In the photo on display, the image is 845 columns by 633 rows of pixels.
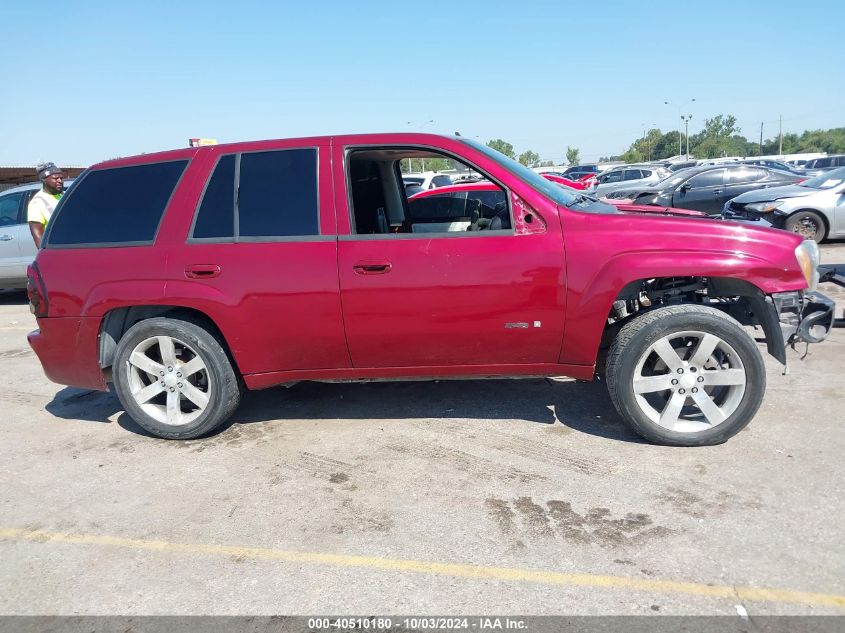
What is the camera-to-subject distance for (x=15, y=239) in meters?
9.53

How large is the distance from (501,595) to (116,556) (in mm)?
1864

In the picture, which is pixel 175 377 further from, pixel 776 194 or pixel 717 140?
pixel 717 140

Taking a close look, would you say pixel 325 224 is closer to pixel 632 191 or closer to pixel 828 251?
pixel 828 251

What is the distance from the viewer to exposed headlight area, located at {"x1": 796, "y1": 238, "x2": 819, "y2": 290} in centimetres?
370

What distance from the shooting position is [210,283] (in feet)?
13.2

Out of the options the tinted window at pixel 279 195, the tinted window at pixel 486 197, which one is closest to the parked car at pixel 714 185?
the tinted window at pixel 486 197

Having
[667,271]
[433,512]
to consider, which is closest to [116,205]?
[433,512]

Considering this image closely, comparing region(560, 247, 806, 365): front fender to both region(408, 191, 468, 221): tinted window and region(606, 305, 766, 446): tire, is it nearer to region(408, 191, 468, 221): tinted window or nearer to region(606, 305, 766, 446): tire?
region(606, 305, 766, 446): tire

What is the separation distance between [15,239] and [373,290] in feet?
26.9

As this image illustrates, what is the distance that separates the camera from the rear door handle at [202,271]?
4020 mm

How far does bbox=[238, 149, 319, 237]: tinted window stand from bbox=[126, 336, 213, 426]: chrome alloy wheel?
940 millimetres

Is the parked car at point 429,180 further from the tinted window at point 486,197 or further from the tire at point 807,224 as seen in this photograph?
the tinted window at point 486,197

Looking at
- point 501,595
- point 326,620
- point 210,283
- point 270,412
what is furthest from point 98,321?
point 501,595

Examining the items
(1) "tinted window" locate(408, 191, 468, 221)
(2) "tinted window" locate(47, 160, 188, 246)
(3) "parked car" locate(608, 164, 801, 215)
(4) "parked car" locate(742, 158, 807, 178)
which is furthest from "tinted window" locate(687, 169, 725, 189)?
(2) "tinted window" locate(47, 160, 188, 246)
